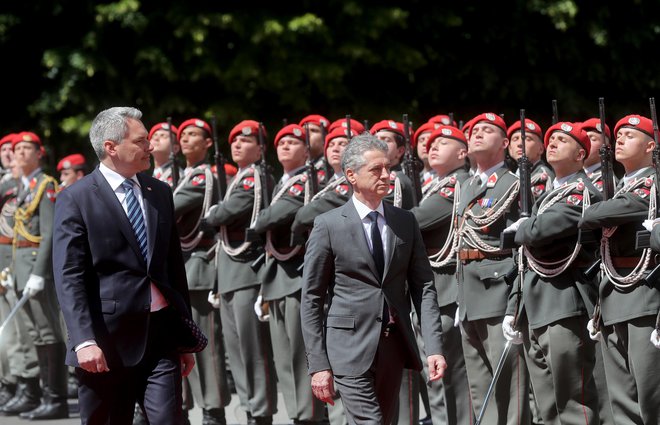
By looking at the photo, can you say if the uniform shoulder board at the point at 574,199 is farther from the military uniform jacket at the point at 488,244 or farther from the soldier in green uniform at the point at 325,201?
the soldier in green uniform at the point at 325,201

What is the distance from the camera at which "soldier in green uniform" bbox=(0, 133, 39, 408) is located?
11188 millimetres

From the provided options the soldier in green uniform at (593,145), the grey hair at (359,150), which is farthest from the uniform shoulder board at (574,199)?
the grey hair at (359,150)

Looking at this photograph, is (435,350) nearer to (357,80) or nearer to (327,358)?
(327,358)

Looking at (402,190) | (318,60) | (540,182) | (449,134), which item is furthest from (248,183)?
(318,60)

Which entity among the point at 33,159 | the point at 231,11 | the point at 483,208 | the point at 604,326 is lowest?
the point at 604,326

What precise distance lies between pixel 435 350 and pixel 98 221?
1.61 metres

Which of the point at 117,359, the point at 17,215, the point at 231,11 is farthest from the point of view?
the point at 231,11

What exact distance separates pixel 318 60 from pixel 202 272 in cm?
555

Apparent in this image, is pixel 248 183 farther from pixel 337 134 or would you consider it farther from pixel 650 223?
pixel 650 223

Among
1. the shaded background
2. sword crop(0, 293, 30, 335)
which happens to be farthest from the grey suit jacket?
the shaded background

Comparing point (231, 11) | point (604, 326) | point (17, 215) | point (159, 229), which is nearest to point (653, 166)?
point (604, 326)

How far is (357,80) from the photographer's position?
52.5 ft

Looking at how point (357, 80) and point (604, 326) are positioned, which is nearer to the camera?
point (604, 326)

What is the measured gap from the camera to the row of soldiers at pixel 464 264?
7465mm
